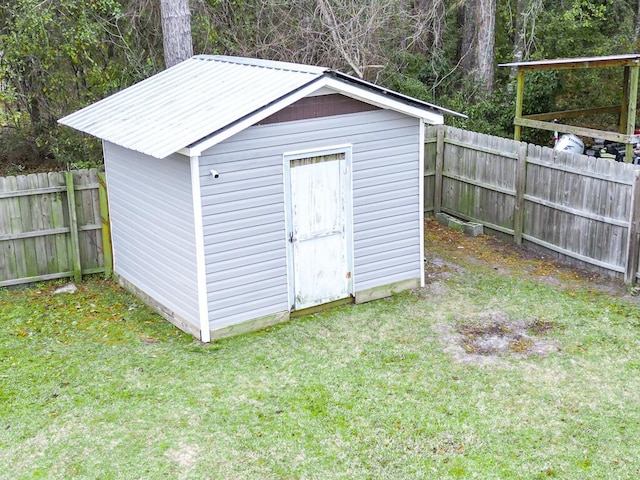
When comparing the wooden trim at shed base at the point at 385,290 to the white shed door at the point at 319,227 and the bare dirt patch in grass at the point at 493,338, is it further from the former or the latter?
the bare dirt patch in grass at the point at 493,338

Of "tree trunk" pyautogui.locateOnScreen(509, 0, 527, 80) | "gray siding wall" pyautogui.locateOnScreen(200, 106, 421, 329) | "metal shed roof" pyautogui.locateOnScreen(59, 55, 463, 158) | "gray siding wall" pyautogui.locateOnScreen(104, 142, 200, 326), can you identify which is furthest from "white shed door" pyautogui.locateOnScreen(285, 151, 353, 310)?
"tree trunk" pyautogui.locateOnScreen(509, 0, 527, 80)

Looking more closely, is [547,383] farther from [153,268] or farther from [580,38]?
[580,38]

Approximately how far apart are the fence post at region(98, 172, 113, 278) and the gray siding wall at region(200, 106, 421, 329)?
299 cm

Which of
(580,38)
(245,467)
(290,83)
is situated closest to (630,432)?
(245,467)

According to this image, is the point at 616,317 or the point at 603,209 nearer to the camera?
the point at 616,317

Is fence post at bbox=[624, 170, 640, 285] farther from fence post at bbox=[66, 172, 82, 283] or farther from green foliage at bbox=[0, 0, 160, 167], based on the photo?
green foliage at bbox=[0, 0, 160, 167]

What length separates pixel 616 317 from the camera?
9320 millimetres

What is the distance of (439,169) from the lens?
13.8 meters

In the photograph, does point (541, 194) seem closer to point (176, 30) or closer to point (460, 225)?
point (460, 225)

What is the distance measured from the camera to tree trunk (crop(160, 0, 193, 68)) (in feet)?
42.6

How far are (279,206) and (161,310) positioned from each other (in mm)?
2183

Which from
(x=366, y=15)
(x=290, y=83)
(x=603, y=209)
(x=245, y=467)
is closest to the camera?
(x=245, y=467)

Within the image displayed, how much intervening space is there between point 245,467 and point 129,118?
5.36 m

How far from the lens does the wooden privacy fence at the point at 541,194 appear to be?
10.3 metres
